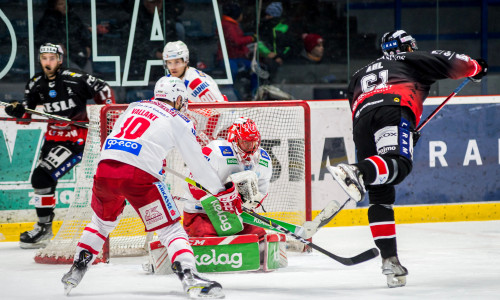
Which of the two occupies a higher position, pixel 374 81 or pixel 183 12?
pixel 183 12

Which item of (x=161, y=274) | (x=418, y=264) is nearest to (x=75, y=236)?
(x=161, y=274)

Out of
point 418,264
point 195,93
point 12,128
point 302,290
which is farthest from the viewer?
point 12,128

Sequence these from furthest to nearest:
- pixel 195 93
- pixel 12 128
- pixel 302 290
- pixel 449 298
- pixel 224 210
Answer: pixel 12 128 → pixel 195 93 → pixel 224 210 → pixel 302 290 → pixel 449 298

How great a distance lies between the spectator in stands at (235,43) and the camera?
258 inches

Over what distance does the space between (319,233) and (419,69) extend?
7.16 feet

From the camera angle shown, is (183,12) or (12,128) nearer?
(12,128)

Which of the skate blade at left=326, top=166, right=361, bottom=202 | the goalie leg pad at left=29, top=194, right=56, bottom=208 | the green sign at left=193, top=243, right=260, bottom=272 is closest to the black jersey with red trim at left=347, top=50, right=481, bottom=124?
the skate blade at left=326, top=166, right=361, bottom=202

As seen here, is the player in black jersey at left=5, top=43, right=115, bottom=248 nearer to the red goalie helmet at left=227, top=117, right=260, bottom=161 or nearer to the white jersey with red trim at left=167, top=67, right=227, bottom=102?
the white jersey with red trim at left=167, top=67, right=227, bottom=102

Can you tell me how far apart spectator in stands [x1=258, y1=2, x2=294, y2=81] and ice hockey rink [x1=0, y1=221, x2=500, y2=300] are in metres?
1.66

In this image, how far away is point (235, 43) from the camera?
657cm

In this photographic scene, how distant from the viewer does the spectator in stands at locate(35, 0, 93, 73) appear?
245 inches

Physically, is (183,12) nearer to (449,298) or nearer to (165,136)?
(165,136)

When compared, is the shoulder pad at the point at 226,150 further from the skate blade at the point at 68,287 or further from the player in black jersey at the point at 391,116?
the skate blade at the point at 68,287

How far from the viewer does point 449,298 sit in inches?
140
